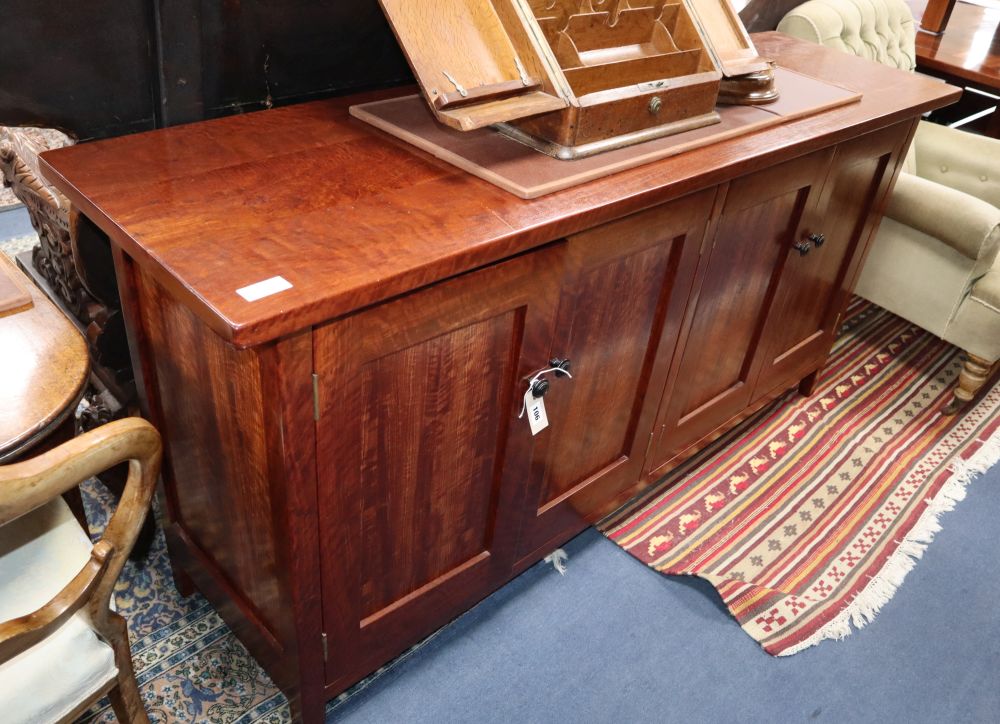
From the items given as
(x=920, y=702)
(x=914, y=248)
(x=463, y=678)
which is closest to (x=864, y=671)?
(x=920, y=702)

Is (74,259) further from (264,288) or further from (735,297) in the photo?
(735,297)

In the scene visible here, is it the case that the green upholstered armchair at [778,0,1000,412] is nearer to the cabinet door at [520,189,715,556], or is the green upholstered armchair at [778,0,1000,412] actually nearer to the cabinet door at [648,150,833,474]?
the cabinet door at [648,150,833,474]

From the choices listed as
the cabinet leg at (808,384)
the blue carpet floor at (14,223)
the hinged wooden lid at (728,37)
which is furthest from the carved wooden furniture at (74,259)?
the cabinet leg at (808,384)

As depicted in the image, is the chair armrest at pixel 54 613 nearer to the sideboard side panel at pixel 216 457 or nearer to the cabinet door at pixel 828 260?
the sideboard side panel at pixel 216 457

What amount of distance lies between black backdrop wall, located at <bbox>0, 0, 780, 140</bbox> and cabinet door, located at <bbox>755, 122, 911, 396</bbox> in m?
1.00

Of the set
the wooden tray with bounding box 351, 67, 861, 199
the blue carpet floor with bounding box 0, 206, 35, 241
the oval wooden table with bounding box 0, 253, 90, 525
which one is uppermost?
the wooden tray with bounding box 351, 67, 861, 199

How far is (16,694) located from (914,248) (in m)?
2.34

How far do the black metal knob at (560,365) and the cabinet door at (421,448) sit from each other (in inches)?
1.2

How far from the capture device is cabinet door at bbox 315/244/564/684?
1111 mm

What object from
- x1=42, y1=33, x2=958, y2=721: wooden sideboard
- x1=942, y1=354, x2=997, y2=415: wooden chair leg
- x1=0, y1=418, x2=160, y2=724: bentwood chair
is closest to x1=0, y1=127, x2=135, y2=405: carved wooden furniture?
x1=42, y1=33, x2=958, y2=721: wooden sideboard

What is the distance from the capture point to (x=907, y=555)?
2.00 m

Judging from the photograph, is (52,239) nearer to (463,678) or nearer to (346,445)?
(346,445)

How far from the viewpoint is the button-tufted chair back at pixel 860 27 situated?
2369 mm

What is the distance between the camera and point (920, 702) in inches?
66.6
